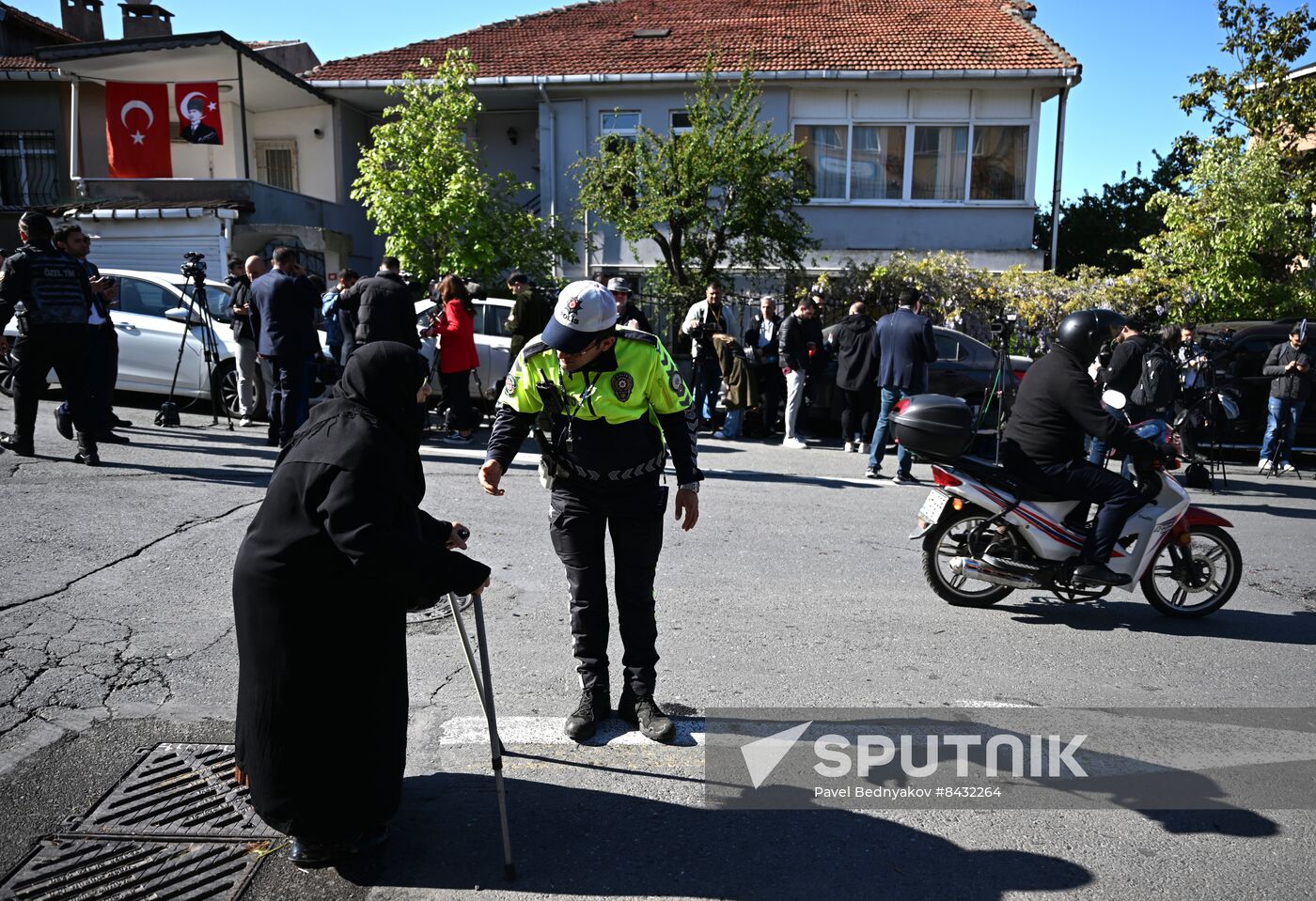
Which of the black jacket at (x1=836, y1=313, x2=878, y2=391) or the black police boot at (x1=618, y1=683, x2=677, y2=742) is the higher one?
the black jacket at (x1=836, y1=313, x2=878, y2=391)

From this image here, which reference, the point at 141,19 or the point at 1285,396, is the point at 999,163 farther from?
the point at 141,19

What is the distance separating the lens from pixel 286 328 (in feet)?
31.9

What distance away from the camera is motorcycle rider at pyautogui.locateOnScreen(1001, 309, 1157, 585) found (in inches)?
228

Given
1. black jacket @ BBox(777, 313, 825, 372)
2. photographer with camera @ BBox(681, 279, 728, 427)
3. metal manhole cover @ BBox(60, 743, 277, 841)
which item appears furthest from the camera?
photographer with camera @ BBox(681, 279, 728, 427)

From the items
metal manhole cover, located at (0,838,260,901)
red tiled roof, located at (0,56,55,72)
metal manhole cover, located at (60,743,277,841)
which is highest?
red tiled roof, located at (0,56,55,72)

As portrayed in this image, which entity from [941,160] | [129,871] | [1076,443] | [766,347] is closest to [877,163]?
[941,160]

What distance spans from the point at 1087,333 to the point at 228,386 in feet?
32.0

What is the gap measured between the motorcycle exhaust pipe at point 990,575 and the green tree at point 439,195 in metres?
12.4

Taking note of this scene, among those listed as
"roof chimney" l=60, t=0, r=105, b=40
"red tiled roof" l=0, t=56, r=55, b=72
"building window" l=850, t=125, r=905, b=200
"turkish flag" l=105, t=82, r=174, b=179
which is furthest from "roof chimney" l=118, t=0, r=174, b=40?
"building window" l=850, t=125, r=905, b=200

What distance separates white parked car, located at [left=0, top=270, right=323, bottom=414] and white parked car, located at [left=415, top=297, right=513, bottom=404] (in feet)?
4.37

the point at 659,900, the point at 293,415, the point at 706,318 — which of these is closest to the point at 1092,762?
the point at 659,900

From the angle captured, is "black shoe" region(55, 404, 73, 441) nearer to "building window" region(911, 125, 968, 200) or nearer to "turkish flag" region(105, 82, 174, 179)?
"turkish flag" region(105, 82, 174, 179)

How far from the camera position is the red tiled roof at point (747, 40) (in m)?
21.2

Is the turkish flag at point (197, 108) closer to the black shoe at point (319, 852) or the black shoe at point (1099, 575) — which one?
the black shoe at point (1099, 575)
